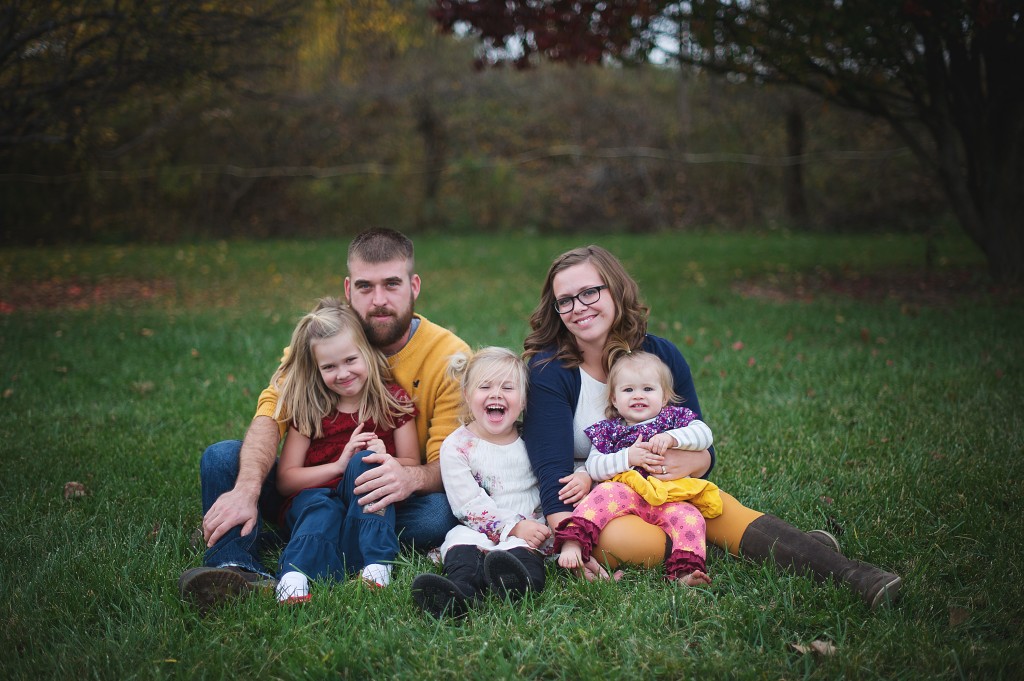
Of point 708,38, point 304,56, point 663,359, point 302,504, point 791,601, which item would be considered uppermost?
point 304,56

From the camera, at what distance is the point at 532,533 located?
3.00 m

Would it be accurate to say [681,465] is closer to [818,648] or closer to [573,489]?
[573,489]

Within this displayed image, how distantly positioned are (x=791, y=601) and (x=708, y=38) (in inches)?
267

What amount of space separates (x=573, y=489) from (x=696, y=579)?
56 centimetres

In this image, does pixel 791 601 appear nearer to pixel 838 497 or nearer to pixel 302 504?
pixel 838 497

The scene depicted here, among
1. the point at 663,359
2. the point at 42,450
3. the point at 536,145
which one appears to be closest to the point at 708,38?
the point at 663,359

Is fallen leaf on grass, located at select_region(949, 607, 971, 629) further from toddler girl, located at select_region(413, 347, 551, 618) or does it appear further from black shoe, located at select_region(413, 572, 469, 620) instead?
black shoe, located at select_region(413, 572, 469, 620)

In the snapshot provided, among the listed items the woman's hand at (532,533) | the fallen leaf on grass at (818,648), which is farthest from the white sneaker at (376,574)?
the fallen leaf on grass at (818,648)

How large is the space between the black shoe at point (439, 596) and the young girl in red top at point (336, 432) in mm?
346

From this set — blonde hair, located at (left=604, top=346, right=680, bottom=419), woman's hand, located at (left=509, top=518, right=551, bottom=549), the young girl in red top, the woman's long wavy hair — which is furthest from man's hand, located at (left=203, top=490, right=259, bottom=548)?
blonde hair, located at (left=604, top=346, right=680, bottom=419)

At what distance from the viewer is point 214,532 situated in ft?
9.52

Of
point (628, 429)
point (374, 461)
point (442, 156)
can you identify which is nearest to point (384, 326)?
point (374, 461)

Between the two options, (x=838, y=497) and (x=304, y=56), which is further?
(x=304, y=56)

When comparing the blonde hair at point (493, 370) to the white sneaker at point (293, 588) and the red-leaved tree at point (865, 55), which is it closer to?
the white sneaker at point (293, 588)
